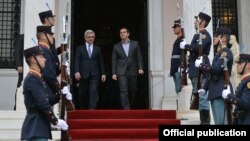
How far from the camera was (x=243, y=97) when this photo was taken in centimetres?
660

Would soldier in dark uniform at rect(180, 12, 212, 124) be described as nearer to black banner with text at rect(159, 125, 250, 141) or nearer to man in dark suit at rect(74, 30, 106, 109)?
man in dark suit at rect(74, 30, 106, 109)

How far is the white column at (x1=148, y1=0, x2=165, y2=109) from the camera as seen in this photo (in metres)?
13.3

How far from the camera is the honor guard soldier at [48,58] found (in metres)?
7.66

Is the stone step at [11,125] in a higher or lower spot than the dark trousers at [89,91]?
lower

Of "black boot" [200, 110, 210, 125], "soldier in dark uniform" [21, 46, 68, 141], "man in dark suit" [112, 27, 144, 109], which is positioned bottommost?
"black boot" [200, 110, 210, 125]

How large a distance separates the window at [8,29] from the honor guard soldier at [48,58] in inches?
232

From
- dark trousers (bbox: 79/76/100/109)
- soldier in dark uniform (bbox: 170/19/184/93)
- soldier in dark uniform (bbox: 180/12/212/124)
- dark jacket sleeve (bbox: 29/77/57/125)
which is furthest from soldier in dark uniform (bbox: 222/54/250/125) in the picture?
dark trousers (bbox: 79/76/100/109)

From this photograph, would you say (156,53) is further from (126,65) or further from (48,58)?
(48,58)

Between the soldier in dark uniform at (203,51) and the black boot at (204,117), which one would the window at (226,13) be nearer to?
the soldier in dark uniform at (203,51)

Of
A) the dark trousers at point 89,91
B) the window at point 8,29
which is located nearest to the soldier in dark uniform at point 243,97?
the dark trousers at point 89,91

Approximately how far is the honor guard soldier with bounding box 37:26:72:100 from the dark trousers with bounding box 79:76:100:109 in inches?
108

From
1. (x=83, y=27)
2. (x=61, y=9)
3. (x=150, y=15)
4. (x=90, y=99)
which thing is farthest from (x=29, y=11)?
(x=83, y=27)

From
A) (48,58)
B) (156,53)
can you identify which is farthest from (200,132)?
(156,53)

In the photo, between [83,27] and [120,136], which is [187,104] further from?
[83,27]
